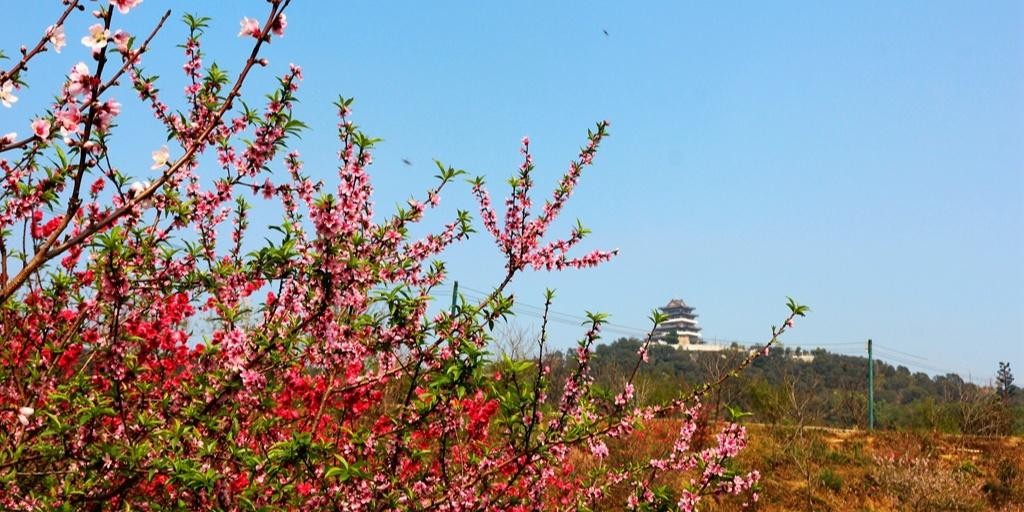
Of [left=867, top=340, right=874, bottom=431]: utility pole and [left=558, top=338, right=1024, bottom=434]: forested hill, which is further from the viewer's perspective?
[left=867, top=340, right=874, bottom=431]: utility pole

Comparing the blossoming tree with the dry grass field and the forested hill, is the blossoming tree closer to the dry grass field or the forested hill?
the forested hill

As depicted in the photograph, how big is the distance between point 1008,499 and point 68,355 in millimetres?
16284

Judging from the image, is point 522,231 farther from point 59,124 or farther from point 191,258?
point 59,124

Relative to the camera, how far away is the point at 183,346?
647 cm

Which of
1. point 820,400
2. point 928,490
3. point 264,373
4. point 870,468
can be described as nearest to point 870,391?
point 820,400

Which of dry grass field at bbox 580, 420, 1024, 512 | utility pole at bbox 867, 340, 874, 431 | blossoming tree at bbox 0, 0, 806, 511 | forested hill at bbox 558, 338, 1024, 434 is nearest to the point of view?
blossoming tree at bbox 0, 0, 806, 511

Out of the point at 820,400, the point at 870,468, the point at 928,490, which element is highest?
the point at 820,400

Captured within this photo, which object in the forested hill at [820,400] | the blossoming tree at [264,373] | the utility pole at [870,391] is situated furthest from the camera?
the utility pole at [870,391]

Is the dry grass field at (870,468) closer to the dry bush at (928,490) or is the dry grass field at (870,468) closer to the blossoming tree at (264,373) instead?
the dry bush at (928,490)

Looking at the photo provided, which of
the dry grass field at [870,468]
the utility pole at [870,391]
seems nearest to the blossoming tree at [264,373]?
the dry grass field at [870,468]

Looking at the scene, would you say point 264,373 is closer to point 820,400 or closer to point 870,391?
point 870,391

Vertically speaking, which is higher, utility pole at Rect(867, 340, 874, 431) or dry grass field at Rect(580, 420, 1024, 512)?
utility pole at Rect(867, 340, 874, 431)

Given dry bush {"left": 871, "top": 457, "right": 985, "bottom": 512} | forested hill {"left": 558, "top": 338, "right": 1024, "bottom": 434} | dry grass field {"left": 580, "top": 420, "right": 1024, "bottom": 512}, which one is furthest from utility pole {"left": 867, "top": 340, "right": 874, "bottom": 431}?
dry bush {"left": 871, "top": 457, "right": 985, "bottom": 512}

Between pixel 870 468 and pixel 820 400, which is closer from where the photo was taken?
pixel 870 468
